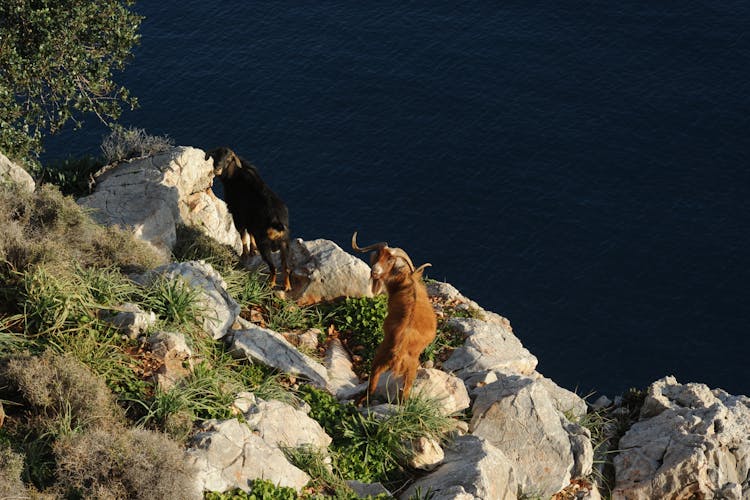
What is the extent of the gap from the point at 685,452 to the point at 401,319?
6.18 metres

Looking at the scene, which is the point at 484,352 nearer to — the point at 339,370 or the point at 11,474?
the point at 339,370

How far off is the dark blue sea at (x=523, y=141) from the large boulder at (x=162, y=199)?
78.6 ft

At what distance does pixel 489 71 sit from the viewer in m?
59.6

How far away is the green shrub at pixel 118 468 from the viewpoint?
402 inches

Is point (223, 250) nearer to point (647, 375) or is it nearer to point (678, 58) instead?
point (647, 375)

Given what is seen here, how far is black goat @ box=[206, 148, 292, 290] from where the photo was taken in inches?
752

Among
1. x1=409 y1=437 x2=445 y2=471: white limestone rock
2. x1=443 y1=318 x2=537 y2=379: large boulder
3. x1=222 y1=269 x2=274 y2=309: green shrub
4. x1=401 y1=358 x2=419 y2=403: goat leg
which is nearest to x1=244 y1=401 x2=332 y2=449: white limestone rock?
x1=409 y1=437 x2=445 y2=471: white limestone rock

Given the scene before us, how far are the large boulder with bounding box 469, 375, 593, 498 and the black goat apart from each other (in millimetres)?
5624

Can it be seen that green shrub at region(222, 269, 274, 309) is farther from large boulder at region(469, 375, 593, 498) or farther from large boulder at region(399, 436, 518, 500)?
large boulder at region(399, 436, 518, 500)

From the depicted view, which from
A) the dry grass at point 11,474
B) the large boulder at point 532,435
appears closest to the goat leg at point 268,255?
the large boulder at point 532,435

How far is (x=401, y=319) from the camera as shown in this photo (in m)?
15.0

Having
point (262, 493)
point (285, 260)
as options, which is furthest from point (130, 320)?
point (285, 260)

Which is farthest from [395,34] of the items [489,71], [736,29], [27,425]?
[27,425]

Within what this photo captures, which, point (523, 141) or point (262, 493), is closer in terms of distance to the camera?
point (262, 493)
